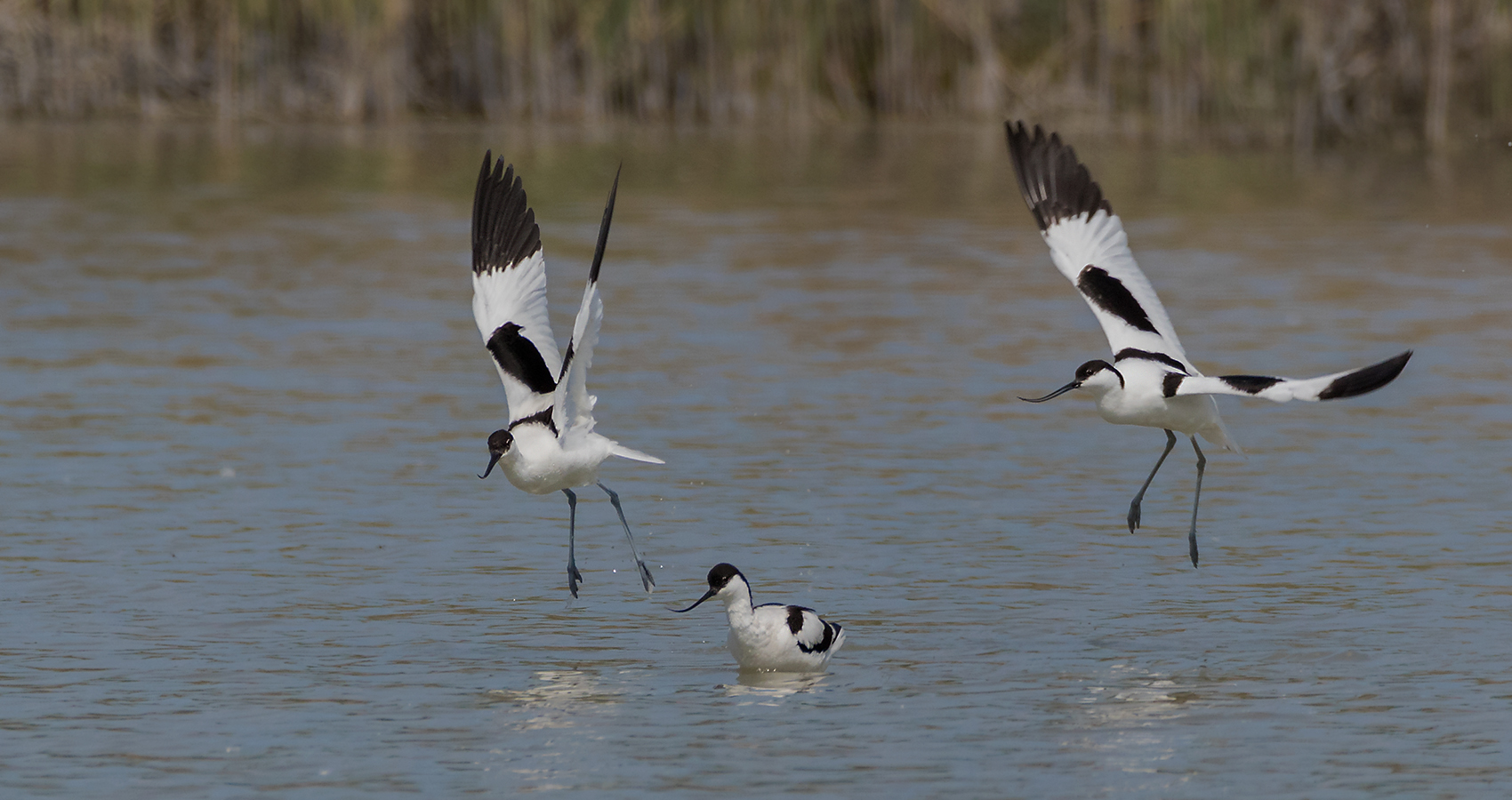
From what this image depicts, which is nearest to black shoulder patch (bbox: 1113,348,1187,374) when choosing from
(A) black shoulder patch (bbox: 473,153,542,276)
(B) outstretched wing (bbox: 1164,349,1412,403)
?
(B) outstretched wing (bbox: 1164,349,1412,403)

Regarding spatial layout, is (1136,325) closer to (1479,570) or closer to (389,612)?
(1479,570)

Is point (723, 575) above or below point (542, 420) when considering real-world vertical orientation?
below

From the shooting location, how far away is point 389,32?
38.8 m

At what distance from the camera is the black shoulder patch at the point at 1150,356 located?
9.83 metres

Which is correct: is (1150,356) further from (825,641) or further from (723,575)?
(723,575)

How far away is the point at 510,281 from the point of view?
32.8 ft

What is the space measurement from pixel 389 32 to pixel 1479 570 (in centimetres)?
3106

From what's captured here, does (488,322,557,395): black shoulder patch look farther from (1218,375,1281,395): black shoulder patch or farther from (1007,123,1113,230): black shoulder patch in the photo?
(1218,375,1281,395): black shoulder patch

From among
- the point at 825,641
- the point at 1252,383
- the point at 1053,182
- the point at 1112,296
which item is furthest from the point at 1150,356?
the point at 825,641

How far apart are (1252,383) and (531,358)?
2846 mm

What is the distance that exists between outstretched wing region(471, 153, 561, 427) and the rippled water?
3.10ft

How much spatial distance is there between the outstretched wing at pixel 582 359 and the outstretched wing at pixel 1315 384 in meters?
2.29

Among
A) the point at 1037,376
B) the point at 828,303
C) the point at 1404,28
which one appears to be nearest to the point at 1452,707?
the point at 1037,376

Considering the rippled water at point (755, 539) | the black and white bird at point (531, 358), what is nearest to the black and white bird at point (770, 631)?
the rippled water at point (755, 539)
